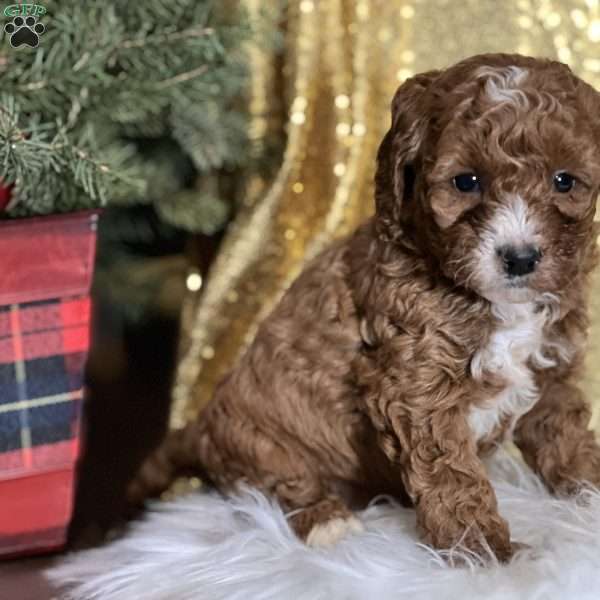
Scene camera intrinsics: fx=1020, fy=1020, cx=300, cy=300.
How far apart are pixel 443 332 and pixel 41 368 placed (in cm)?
79

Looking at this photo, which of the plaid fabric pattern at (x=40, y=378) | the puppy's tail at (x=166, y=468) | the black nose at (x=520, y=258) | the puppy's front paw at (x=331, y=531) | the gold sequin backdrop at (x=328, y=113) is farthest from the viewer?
the gold sequin backdrop at (x=328, y=113)

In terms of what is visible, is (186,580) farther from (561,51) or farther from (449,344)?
(561,51)

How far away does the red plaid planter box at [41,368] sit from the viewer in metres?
1.87

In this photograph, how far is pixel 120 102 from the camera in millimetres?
2246

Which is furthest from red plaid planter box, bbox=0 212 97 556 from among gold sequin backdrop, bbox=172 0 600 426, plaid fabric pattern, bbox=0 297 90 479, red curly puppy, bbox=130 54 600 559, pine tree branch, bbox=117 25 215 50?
gold sequin backdrop, bbox=172 0 600 426

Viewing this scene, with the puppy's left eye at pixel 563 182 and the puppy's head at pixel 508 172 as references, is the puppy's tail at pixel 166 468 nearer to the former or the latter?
the puppy's head at pixel 508 172

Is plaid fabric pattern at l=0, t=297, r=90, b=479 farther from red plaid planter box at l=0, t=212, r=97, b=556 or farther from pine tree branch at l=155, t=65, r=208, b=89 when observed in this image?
pine tree branch at l=155, t=65, r=208, b=89

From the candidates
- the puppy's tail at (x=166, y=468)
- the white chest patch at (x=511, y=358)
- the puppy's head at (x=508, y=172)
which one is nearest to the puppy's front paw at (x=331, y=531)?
the white chest patch at (x=511, y=358)

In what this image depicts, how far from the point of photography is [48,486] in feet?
6.67

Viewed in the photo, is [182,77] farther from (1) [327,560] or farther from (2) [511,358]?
(1) [327,560]

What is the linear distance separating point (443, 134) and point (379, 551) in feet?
2.33

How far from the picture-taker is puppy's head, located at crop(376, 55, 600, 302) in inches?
59.1

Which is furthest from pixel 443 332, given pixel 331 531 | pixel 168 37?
pixel 168 37

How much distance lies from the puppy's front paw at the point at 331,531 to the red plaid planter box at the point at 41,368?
1.76ft
